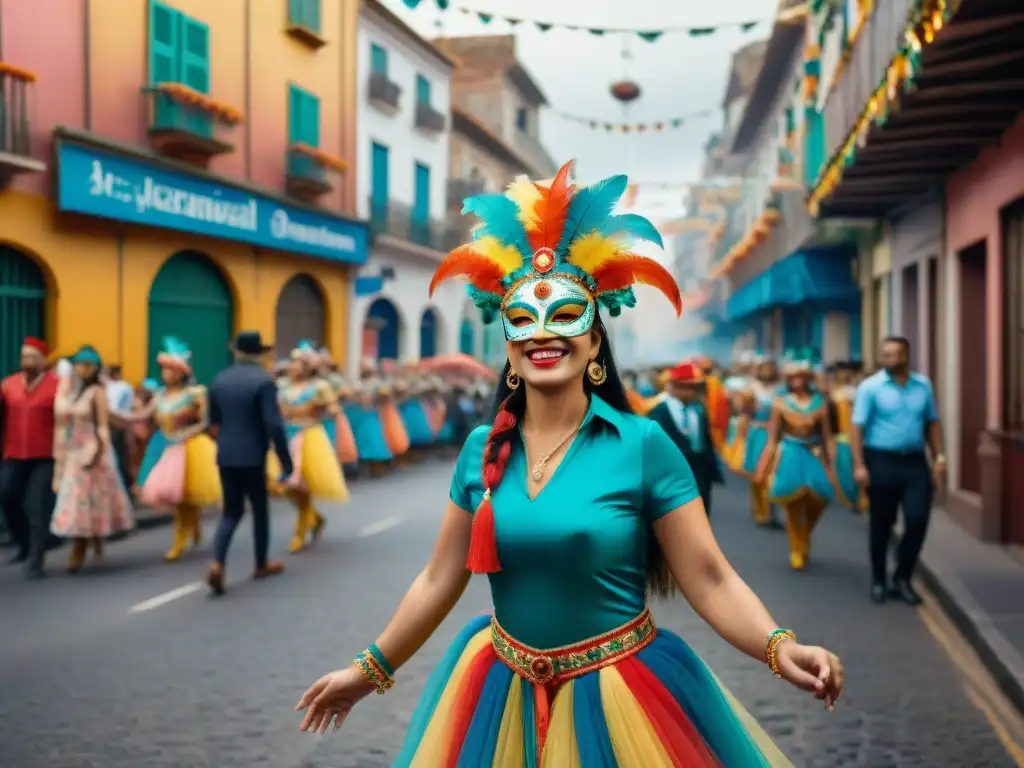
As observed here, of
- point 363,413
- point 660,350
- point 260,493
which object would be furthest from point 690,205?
point 260,493

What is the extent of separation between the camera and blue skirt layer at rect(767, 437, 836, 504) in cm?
974

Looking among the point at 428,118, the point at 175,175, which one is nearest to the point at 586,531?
the point at 175,175

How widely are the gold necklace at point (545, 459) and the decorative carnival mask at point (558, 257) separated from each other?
9.9 inches

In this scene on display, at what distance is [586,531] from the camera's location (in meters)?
2.85

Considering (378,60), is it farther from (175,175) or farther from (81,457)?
(81,457)

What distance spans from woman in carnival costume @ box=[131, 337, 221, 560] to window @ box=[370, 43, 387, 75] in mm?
18383

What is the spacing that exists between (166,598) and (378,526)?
4213 mm

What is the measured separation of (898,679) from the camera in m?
6.27

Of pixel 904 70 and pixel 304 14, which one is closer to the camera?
pixel 904 70

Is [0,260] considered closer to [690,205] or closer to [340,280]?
[340,280]

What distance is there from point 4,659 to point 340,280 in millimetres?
19731

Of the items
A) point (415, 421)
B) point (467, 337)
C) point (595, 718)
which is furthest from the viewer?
point (467, 337)

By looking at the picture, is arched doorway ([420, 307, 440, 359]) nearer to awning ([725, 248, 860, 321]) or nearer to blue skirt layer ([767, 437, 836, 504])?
awning ([725, 248, 860, 321])

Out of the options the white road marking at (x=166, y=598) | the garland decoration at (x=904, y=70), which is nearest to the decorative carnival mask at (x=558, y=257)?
the garland decoration at (x=904, y=70)
